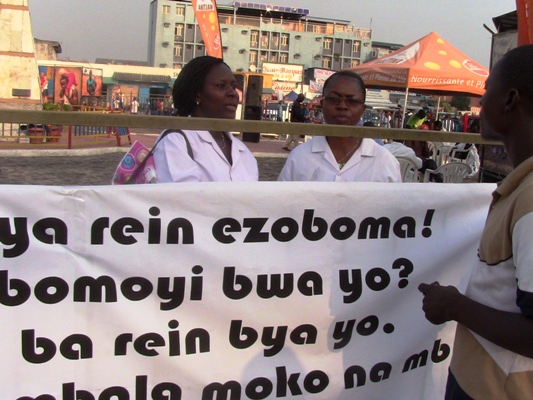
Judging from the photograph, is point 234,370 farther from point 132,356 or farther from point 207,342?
point 132,356

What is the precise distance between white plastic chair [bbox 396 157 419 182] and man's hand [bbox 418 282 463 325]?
5146 mm

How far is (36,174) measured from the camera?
390 inches

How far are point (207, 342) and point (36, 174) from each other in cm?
910

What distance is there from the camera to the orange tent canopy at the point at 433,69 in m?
10.4

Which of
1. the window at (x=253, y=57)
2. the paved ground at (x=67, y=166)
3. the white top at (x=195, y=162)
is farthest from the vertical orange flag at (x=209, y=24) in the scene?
the window at (x=253, y=57)

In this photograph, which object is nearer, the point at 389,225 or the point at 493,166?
the point at 389,225

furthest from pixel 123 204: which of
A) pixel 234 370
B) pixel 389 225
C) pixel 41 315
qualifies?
pixel 389 225

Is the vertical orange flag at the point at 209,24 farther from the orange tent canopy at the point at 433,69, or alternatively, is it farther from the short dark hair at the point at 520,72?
the short dark hair at the point at 520,72

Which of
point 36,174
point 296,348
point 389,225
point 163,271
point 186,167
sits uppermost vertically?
point 186,167

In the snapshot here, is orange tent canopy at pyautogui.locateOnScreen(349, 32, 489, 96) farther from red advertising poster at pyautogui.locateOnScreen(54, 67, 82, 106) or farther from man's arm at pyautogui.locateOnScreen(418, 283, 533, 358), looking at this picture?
red advertising poster at pyautogui.locateOnScreen(54, 67, 82, 106)

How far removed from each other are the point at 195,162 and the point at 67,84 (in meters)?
32.3

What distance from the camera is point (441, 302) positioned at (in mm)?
1436

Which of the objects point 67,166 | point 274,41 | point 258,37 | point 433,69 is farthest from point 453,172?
point 274,41

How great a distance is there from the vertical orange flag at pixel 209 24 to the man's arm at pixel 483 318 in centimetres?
1135
